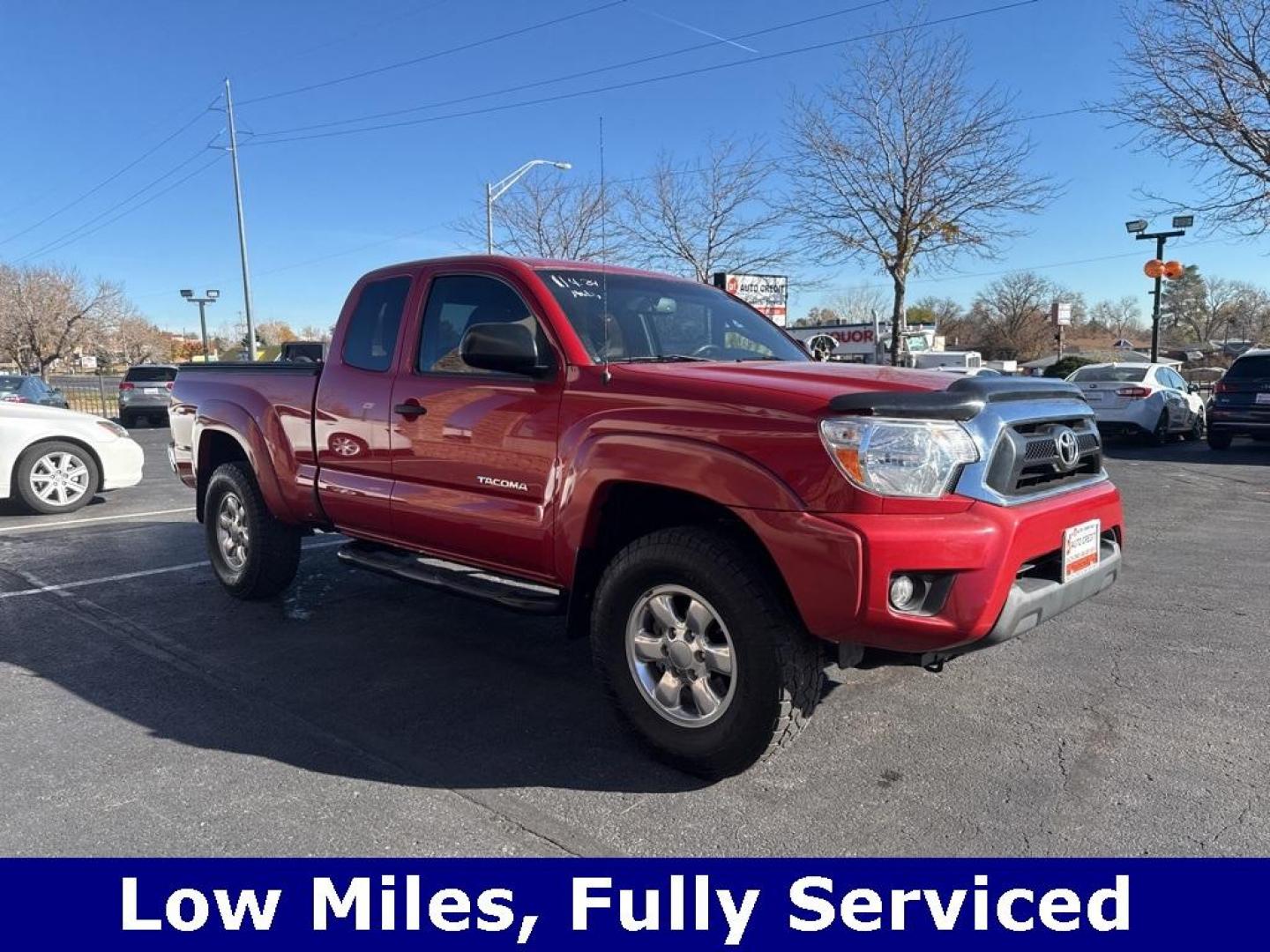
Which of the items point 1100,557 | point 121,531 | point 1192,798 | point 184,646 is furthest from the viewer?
point 121,531

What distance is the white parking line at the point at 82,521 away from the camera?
8.26m

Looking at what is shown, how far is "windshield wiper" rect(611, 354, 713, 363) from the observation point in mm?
3746

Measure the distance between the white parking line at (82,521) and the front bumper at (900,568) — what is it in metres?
8.04

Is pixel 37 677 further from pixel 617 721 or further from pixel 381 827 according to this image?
pixel 617 721

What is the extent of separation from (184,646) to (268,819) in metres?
2.17

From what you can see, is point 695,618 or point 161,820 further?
point 695,618

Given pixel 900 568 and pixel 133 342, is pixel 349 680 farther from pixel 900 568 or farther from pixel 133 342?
pixel 133 342

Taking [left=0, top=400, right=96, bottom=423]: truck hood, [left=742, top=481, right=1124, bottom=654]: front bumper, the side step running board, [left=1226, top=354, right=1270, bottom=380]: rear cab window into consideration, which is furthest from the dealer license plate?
[left=1226, top=354, right=1270, bottom=380]: rear cab window

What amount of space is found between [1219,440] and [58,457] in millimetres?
16105

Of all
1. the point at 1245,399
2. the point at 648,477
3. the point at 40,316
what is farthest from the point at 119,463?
the point at 40,316

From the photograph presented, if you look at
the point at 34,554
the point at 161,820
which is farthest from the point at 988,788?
the point at 34,554

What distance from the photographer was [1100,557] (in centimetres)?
339

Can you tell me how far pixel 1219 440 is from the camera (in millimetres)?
14148

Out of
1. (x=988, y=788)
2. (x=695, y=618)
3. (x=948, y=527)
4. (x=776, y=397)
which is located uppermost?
(x=776, y=397)
